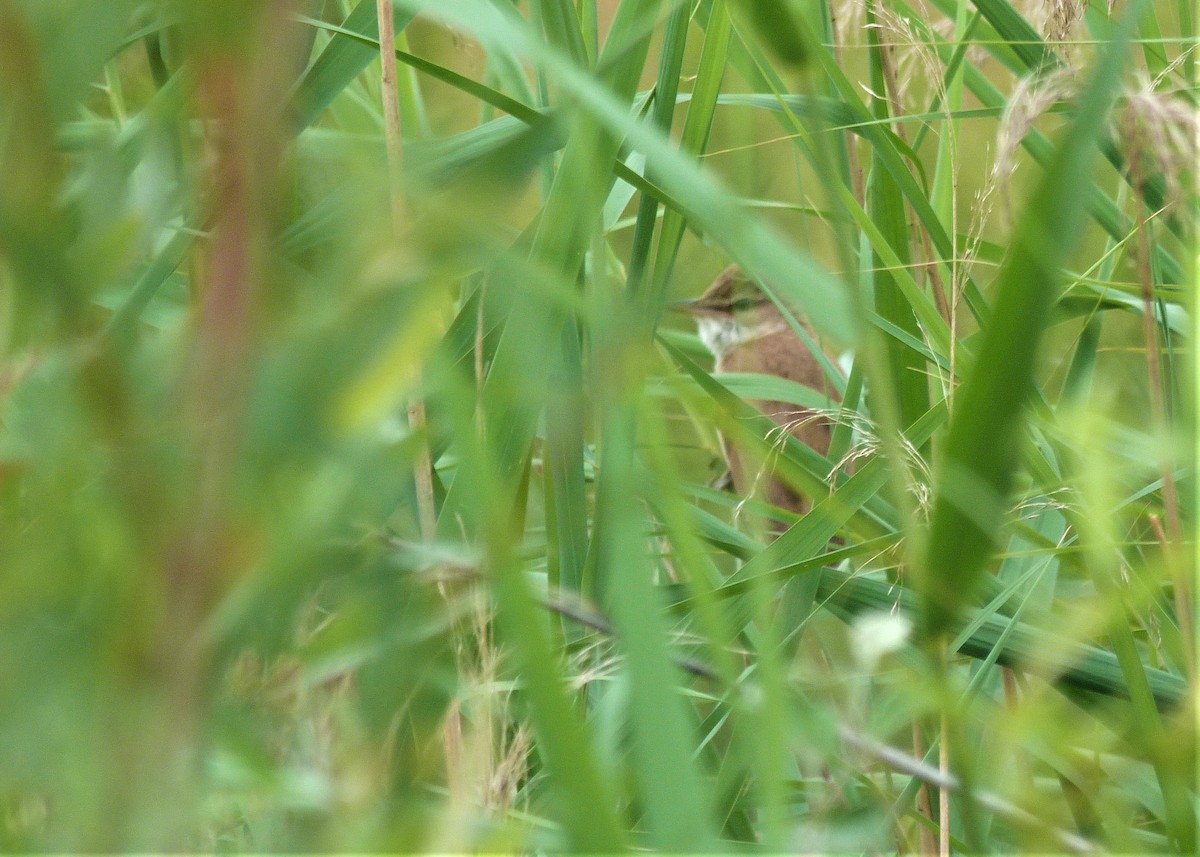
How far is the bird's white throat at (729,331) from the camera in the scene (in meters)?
2.51

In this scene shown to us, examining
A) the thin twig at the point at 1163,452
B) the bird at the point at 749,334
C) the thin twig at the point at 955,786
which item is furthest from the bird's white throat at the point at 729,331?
the thin twig at the point at 955,786

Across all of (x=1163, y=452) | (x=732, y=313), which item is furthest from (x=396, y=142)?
(x=732, y=313)

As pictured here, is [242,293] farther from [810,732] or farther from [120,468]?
[810,732]

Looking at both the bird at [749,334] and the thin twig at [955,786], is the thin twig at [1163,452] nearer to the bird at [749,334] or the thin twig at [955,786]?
the thin twig at [955,786]

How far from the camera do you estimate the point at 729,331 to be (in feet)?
8.69

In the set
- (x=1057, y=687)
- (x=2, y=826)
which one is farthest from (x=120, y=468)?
(x=1057, y=687)

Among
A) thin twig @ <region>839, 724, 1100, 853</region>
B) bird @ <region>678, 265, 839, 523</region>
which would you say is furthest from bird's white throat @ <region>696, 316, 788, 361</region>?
thin twig @ <region>839, 724, 1100, 853</region>

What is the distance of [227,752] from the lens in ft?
1.05

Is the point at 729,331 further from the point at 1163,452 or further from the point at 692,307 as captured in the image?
the point at 1163,452

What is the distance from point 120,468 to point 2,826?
0.17m

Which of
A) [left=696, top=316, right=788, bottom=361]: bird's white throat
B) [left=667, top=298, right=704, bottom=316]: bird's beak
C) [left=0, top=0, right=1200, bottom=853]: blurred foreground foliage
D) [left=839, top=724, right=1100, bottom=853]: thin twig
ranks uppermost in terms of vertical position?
[left=0, top=0, right=1200, bottom=853]: blurred foreground foliage

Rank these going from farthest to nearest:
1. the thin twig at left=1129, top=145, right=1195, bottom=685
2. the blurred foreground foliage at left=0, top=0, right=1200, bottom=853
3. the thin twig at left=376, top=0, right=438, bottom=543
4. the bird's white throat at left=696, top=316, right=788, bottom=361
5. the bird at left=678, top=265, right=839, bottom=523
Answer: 1. the bird's white throat at left=696, top=316, right=788, bottom=361
2. the bird at left=678, top=265, right=839, bottom=523
3. the thin twig at left=376, top=0, right=438, bottom=543
4. the thin twig at left=1129, top=145, right=1195, bottom=685
5. the blurred foreground foliage at left=0, top=0, right=1200, bottom=853

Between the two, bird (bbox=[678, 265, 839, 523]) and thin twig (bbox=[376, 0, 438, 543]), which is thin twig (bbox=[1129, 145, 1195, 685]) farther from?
bird (bbox=[678, 265, 839, 523])

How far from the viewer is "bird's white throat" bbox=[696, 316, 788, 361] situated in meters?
2.51
